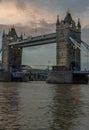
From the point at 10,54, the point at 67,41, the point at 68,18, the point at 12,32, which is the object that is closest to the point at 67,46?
the point at 67,41

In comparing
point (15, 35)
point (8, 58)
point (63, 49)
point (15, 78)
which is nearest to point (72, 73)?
point (63, 49)

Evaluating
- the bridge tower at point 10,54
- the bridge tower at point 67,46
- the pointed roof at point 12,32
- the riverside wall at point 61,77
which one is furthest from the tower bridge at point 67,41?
the pointed roof at point 12,32

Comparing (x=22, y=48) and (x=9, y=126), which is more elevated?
(x=22, y=48)

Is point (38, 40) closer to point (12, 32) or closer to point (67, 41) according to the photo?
point (67, 41)

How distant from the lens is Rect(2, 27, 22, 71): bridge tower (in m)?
163

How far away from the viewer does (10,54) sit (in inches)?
6432

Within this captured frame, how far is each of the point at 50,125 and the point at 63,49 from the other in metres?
109

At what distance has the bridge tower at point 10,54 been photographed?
163m

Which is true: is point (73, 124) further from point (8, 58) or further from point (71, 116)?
point (8, 58)

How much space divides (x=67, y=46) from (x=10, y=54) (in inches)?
1805

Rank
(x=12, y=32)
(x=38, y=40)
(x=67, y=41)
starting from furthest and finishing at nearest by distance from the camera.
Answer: (x=12, y=32) < (x=38, y=40) < (x=67, y=41)

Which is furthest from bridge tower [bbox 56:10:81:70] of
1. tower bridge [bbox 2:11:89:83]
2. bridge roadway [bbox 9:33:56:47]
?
bridge roadway [bbox 9:33:56:47]

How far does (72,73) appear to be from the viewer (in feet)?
375

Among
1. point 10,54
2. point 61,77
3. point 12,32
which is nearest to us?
point 61,77
